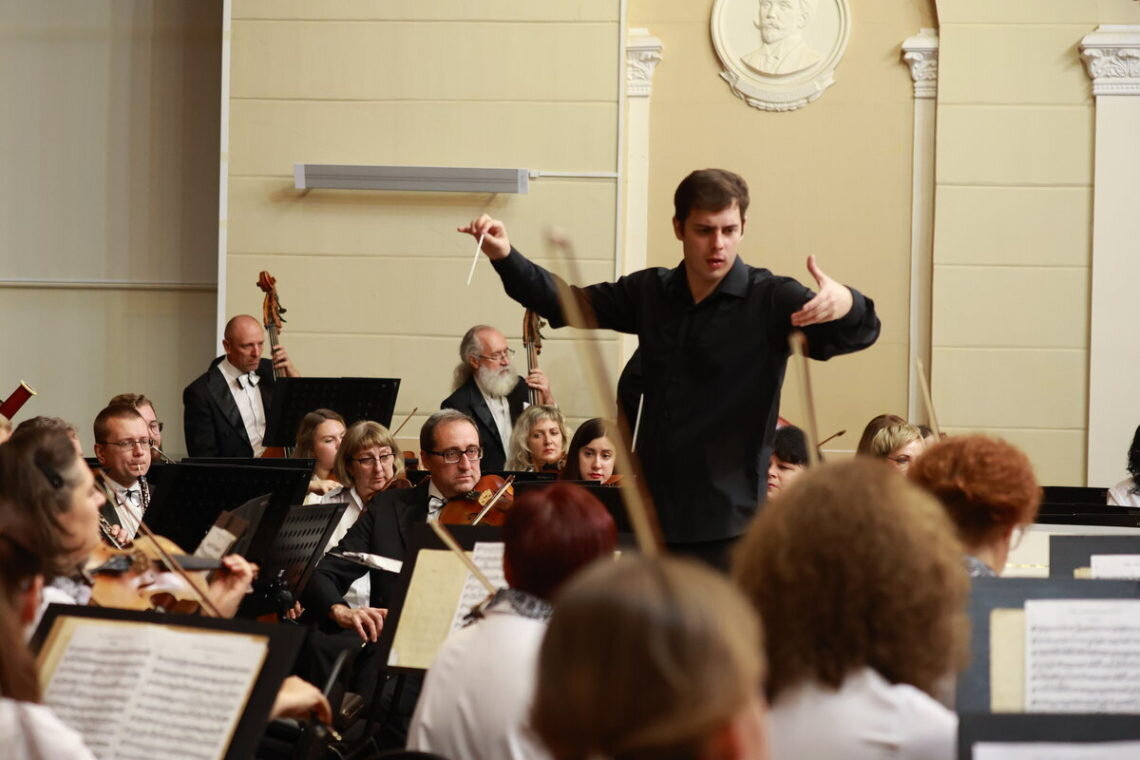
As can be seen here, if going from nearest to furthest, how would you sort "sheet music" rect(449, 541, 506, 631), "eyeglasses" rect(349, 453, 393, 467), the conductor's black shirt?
the conductor's black shirt < "sheet music" rect(449, 541, 506, 631) < "eyeglasses" rect(349, 453, 393, 467)

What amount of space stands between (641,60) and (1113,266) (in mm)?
2558

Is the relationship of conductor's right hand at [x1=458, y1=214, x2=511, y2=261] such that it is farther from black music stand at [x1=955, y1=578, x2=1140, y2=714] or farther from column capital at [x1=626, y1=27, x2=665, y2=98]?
column capital at [x1=626, y1=27, x2=665, y2=98]

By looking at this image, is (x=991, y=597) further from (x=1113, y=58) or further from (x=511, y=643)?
(x=1113, y=58)

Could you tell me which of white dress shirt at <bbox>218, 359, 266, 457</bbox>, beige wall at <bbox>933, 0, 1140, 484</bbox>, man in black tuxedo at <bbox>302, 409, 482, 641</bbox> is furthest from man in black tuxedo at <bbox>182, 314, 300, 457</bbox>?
beige wall at <bbox>933, 0, 1140, 484</bbox>

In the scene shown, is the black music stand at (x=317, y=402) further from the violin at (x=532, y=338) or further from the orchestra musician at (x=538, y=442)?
the violin at (x=532, y=338)

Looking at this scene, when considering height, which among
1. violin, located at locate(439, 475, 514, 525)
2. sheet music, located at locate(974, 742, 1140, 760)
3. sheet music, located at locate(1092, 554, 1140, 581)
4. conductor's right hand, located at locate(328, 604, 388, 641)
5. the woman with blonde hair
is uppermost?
the woman with blonde hair

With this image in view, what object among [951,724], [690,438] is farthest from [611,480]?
[951,724]

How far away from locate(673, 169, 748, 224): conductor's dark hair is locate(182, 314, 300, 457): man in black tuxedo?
3.71 metres

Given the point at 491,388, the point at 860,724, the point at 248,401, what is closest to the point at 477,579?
the point at 860,724

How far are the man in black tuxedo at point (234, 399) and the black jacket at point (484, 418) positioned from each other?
837 mm

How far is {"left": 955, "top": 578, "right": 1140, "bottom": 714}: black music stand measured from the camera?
195 cm

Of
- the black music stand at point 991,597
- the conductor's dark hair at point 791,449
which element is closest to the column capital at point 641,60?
the conductor's dark hair at point 791,449

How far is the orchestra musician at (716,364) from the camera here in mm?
2705

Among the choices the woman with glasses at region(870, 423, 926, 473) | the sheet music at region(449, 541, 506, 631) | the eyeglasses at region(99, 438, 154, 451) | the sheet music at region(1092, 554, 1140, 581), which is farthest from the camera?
the woman with glasses at region(870, 423, 926, 473)
